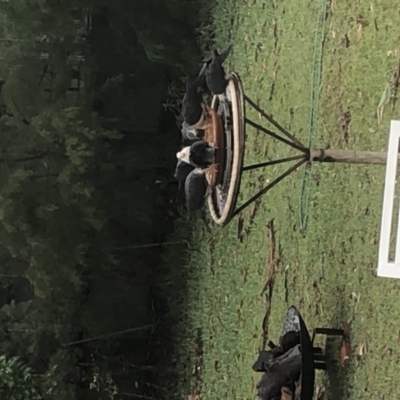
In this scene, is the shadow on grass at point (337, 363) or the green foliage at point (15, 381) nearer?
the shadow on grass at point (337, 363)

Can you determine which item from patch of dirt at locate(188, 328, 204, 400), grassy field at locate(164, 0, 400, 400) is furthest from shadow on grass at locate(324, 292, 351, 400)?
patch of dirt at locate(188, 328, 204, 400)

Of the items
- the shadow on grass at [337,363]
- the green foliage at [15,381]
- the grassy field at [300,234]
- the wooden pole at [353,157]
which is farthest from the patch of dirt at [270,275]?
the wooden pole at [353,157]

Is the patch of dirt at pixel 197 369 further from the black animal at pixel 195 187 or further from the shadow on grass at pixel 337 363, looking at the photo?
the black animal at pixel 195 187

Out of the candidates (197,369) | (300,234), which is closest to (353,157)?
(300,234)

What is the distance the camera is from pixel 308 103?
2.98 m

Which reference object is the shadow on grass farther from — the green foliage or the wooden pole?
the green foliage

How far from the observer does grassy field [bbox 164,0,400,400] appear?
226cm

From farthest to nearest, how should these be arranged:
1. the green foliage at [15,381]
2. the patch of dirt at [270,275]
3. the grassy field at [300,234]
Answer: the green foliage at [15,381], the patch of dirt at [270,275], the grassy field at [300,234]

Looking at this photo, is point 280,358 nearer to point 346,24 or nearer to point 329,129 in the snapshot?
point 329,129

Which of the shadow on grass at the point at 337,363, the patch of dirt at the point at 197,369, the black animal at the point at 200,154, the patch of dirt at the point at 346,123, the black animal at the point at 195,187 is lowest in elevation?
the patch of dirt at the point at 197,369

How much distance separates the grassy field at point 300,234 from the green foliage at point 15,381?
2.89 ft

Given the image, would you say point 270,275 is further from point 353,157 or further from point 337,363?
point 353,157

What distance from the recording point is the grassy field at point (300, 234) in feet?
7.41

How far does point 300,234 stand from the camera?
293 centimetres
